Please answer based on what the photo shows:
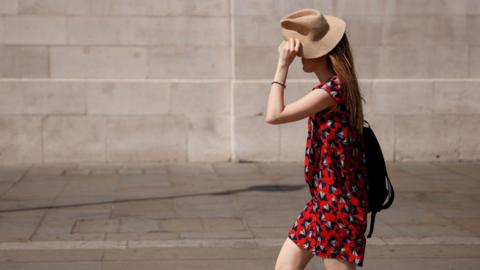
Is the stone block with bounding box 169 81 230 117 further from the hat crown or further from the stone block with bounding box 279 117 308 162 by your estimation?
the hat crown

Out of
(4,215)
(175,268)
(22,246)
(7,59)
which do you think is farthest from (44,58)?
(175,268)

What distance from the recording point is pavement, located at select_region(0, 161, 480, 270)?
247 inches

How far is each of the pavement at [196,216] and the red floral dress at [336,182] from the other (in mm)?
2134

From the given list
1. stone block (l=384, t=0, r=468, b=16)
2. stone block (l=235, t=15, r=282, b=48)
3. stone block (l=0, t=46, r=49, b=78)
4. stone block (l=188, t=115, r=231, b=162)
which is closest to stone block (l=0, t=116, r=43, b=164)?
stone block (l=0, t=46, r=49, b=78)

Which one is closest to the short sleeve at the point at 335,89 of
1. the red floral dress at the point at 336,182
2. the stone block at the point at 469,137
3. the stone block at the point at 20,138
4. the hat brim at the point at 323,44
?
the red floral dress at the point at 336,182

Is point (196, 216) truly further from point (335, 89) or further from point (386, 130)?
point (386, 130)

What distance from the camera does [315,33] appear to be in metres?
3.82

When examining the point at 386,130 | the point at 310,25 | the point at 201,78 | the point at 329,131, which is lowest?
the point at 386,130

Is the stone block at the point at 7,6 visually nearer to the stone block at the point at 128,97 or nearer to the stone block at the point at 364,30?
the stone block at the point at 128,97

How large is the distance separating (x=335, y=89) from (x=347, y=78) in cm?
8

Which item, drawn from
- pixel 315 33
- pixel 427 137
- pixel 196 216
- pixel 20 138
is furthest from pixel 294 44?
pixel 427 137

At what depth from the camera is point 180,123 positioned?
1208 centimetres

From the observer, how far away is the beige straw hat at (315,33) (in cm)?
382

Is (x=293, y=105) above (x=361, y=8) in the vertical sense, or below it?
below
